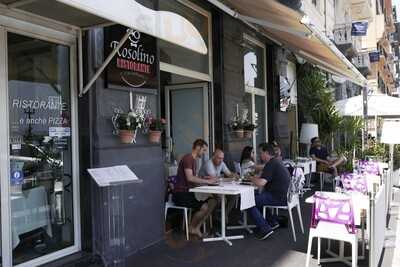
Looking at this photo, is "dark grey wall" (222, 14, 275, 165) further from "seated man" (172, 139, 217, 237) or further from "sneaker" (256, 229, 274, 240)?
"sneaker" (256, 229, 274, 240)

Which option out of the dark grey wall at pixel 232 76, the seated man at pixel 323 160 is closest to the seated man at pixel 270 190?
the dark grey wall at pixel 232 76

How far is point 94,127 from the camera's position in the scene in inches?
174

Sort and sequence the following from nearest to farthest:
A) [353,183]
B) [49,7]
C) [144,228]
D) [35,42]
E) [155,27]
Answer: [155,27] < [49,7] < [35,42] < [353,183] < [144,228]

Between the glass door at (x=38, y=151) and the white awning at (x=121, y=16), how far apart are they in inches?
13.8

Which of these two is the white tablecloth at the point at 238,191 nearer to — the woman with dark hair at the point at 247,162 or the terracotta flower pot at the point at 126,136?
the terracotta flower pot at the point at 126,136

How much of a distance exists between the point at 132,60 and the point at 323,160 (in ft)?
21.9

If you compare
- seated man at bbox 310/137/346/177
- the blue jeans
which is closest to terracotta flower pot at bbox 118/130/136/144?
the blue jeans

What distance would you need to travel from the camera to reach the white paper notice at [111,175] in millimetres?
3992

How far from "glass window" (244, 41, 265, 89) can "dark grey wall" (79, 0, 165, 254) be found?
3890 millimetres

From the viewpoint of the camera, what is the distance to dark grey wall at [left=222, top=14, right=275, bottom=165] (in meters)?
7.31

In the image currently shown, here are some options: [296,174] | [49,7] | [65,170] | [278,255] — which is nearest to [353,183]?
[278,255]

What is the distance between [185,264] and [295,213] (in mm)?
3125

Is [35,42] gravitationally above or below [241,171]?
above

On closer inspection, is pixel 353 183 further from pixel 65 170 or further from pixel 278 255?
pixel 65 170
